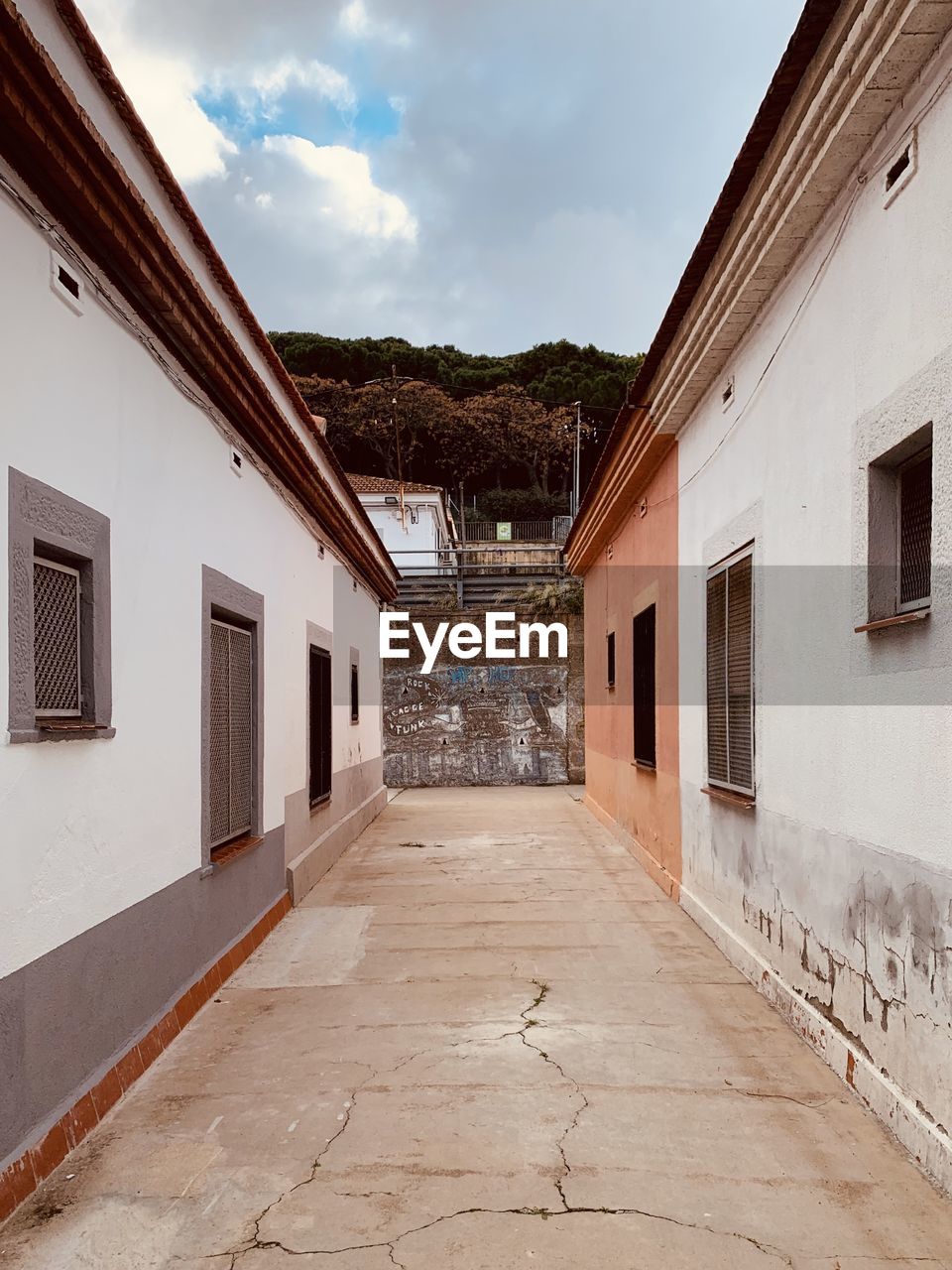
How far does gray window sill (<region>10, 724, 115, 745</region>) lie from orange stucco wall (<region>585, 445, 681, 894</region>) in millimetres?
4708

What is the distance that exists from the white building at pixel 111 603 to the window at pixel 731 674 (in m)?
2.94

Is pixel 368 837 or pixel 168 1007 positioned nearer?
pixel 168 1007

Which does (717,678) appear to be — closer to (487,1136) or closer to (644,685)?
(644,685)

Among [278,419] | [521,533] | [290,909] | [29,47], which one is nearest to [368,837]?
[290,909]

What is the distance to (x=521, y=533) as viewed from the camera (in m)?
35.9

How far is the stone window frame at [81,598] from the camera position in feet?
9.58

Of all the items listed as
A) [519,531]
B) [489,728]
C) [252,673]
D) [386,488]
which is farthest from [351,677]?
[519,531]

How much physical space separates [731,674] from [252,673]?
3067mm

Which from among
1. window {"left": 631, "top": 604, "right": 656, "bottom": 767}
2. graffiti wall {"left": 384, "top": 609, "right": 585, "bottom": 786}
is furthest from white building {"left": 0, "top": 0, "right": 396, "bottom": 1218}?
graffiti wall {"left": 384, "top": 609, "right": 585, "bottom": 786}

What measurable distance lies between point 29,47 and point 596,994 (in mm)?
4509

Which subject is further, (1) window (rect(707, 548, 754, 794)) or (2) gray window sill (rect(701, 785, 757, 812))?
(1) window (rect(707, 548, 754, 794))

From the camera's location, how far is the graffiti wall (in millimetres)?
18031

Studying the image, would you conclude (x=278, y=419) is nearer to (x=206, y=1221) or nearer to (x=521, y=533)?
(x=206, y=1221)

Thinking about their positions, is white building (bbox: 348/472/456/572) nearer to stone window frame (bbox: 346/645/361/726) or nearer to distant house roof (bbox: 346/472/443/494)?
distant house roof (bbox: 346/472/443/494)
